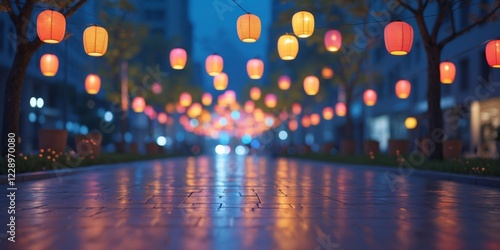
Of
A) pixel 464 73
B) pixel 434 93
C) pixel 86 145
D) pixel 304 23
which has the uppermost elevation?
pixel 464 73

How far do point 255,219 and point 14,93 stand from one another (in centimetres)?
1260

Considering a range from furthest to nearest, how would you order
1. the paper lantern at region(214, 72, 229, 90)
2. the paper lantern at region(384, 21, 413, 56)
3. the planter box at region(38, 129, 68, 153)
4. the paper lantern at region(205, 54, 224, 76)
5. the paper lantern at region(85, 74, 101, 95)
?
the paper lantern at region(214, 72, 229, 90)
the paper lantern at region(85, 74, 101, 95)
the paper lantern at region(205, 54, 224, 76)
the planter box at region(38, 129, 68, 153)
the paper lantern at region(384, 21, 413, 56)

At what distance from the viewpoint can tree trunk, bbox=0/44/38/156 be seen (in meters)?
18.5

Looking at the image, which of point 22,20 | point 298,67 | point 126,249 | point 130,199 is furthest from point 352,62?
point 126,249

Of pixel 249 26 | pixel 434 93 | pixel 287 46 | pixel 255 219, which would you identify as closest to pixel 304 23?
pixel 249 26

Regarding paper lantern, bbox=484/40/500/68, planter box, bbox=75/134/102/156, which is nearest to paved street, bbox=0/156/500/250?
paper lantern, bbox=484/40/500/68

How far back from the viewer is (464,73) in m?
35.2

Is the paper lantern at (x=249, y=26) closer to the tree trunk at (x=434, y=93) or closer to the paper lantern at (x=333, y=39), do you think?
the paper lantern at (x=333, y=39)

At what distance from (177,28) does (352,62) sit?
68.8 m

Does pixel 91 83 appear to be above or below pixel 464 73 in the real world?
below

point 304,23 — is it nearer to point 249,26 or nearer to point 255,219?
point 249,26

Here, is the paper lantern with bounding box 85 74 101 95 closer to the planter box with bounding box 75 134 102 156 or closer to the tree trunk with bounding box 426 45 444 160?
the planter box with bounding box 75 134 102 156

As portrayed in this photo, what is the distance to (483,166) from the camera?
17266mm

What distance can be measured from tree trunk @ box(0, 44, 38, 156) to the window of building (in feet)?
80.2
